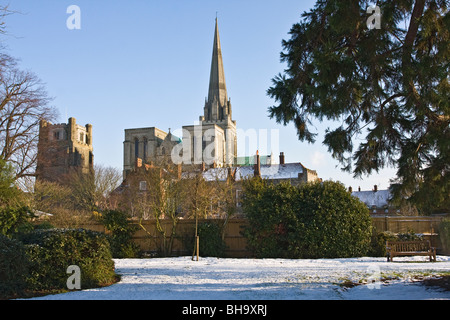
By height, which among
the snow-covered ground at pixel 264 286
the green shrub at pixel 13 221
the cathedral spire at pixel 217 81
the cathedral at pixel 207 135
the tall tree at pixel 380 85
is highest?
the cathedral spire at pixel 217 81

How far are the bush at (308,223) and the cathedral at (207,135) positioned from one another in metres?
76.2

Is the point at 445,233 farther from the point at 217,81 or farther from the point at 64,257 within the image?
the point at 217,81

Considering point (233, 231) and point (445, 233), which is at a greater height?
point (233, 231)

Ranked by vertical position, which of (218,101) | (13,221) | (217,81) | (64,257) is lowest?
(64,257)

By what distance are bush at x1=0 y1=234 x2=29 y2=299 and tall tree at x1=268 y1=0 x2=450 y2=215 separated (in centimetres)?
669

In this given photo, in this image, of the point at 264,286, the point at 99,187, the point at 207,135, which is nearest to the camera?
the point at 264,286

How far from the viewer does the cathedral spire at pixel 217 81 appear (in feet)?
367

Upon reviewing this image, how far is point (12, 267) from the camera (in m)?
9.68

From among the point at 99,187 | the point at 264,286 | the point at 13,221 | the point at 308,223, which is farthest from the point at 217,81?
the point at 264,286

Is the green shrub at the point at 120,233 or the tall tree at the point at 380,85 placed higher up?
the tall tree at the point at 380,85

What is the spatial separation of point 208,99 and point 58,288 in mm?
105969

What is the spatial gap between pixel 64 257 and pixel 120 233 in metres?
11.5

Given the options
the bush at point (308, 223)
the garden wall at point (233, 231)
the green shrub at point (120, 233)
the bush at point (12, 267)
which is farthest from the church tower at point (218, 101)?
the bush at point (12, 267)

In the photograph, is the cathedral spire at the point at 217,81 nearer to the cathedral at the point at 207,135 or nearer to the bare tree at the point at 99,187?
the cathedral at the point at 207,135
